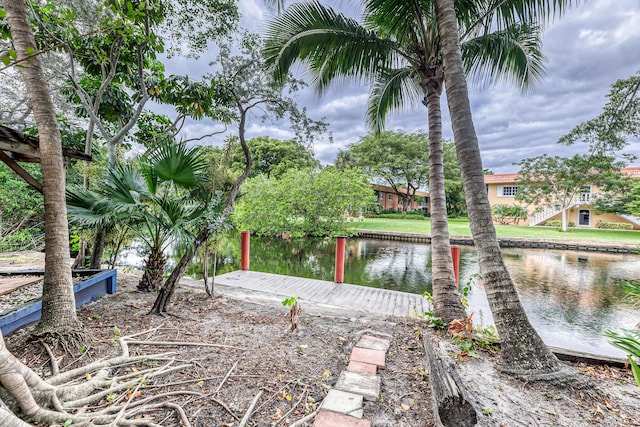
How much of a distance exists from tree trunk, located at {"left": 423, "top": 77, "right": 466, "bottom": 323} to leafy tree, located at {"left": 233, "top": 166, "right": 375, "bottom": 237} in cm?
826

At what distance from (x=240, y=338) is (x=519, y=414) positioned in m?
2.40

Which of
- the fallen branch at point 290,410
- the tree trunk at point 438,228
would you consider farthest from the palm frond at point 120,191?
the tree trunk at point 438,228

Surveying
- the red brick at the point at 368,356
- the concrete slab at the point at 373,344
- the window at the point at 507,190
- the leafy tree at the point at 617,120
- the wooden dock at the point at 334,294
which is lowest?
the wooden dock at the point at 334,294

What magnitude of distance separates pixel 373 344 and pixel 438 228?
1.75m

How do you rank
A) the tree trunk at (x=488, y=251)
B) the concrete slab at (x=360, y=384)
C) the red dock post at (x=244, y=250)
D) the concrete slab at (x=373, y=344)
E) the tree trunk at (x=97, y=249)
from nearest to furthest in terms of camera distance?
the concrete slab at (x=360, y=384) < the tree trunk at (x=488, y=251) < the concrete slab at (x=373, y=344) < the tree trunk at (x=97, y=249) < the red dock post at (x=244, y=250)

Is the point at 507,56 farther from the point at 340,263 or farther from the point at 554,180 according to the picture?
the point at 554,180

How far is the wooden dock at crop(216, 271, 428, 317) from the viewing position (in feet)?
15.3

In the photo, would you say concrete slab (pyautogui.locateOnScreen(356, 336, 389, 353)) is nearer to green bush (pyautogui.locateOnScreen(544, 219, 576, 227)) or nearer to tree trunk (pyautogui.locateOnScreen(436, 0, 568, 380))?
tree trunk (pyautogui.locateOnScreen(436, 0, 568, 380))

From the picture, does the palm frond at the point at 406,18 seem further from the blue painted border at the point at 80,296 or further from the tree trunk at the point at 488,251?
the blue painted border at the point at 80,296

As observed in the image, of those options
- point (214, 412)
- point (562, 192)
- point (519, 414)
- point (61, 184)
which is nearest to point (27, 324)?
point (61, 184)

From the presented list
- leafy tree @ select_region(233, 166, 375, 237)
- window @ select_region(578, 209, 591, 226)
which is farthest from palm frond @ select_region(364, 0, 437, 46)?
window @ select_region(578, 209, 591, 226)

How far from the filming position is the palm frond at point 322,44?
369 centimetres

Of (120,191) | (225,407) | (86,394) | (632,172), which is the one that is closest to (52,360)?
(86,394)

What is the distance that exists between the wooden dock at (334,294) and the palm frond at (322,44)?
3811 millimetres
